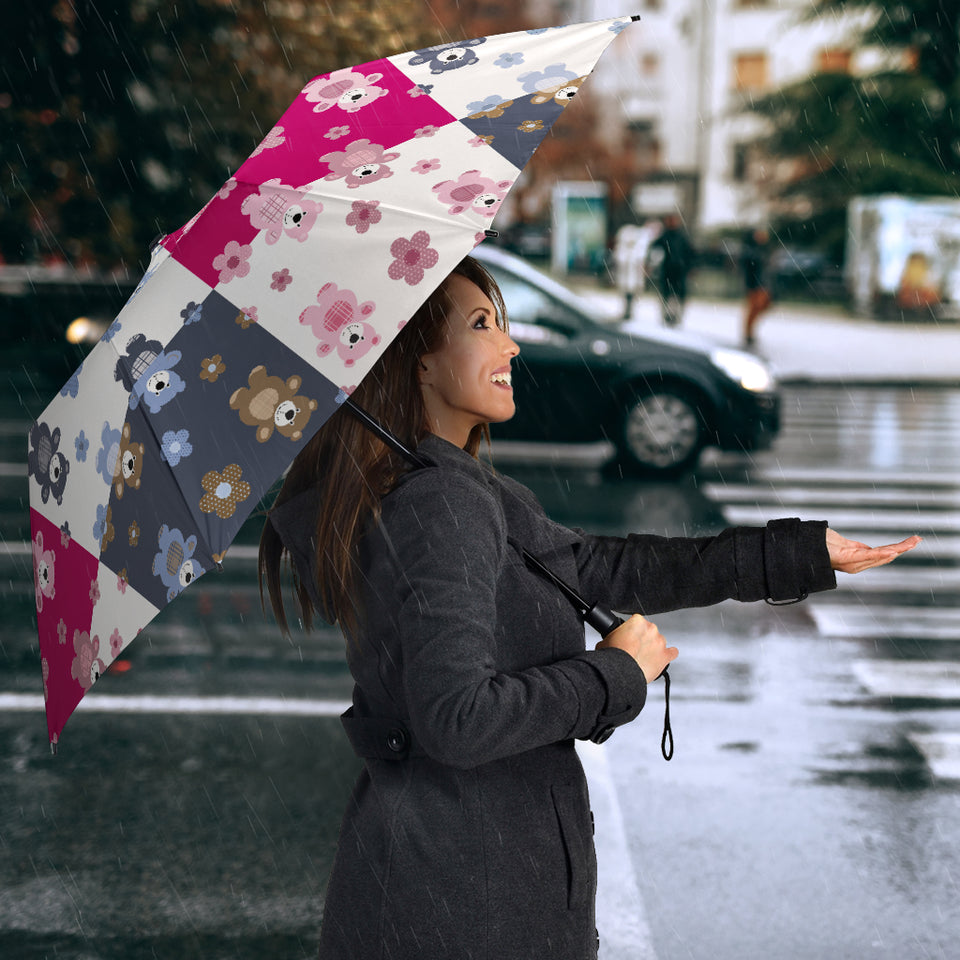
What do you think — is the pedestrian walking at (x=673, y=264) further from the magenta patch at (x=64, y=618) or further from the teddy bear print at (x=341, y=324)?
the teddy bear print at (x=341, y=324)

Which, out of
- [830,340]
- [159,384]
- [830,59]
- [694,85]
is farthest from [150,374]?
[694,85]

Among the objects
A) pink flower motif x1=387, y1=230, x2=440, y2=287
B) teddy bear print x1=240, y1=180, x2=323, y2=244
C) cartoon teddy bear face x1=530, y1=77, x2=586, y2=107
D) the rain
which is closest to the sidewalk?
the rain

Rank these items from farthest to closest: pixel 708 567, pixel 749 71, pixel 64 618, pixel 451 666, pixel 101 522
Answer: pixel 749 71 → pixel 708 567 → pixel 64 618 → pixel 101 522 → pixel 451 666

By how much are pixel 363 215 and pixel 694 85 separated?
221 ft

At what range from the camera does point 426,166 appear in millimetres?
2107

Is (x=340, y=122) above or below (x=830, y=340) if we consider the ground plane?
above

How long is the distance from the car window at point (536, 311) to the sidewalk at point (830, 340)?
487cm

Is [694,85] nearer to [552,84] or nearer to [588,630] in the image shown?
[588,630]

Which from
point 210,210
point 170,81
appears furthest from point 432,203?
point 170,81

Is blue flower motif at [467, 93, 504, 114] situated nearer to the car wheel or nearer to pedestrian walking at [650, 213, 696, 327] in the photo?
the car wheel

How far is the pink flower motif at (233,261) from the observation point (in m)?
2.07

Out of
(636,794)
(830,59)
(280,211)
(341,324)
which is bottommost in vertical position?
(830,59)

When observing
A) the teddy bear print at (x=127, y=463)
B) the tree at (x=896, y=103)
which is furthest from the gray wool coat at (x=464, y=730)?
the tree at (x=896, y=103)

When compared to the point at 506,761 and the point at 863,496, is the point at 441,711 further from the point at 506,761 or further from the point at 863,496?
the point at 863,496
